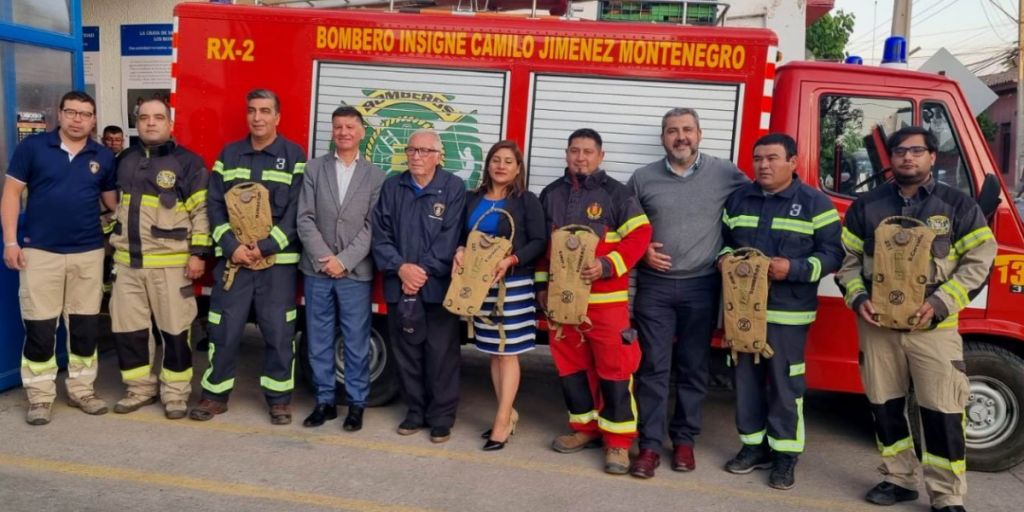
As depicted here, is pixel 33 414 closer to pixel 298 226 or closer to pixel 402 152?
pixel 298 226

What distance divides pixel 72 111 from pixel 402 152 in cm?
208

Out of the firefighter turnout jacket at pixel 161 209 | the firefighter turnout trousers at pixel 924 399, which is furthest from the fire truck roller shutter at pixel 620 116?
the firefighter turnout jacket at pixel 161 209

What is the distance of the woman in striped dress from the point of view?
4.85 meters

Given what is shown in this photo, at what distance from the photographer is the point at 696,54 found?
5.12 metres

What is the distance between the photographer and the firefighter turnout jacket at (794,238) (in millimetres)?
4531

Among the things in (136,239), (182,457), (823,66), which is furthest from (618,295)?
(136,239)

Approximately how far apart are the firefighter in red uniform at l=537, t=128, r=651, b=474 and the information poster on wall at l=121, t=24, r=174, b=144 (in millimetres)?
6762

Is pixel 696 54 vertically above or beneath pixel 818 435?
above

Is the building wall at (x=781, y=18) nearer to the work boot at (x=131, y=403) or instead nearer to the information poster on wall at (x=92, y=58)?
the information poster on wall at (x=92, y=58)

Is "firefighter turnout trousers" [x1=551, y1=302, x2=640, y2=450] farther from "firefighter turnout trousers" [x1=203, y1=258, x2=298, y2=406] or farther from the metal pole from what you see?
the metal pole

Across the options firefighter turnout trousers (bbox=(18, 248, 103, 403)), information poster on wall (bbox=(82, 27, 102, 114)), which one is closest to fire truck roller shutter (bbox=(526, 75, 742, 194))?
firefighter turnout trousers (bbox=(18, 248, 103, 403))

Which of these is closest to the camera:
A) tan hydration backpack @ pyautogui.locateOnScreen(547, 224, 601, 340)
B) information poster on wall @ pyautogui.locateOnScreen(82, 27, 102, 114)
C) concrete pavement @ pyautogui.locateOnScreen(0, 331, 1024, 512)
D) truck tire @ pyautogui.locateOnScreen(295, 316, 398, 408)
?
concrete pavement @ pyautogui.locateOnScreen(0, 331, 1024, 512)

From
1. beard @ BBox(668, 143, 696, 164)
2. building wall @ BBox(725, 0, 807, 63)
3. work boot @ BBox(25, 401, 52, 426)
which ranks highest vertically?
building wall @ BBox(725, 0, 807, 63)

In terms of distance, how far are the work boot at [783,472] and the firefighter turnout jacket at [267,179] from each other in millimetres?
3191
